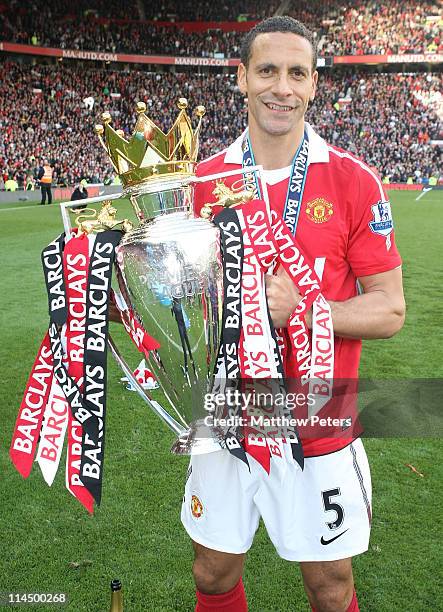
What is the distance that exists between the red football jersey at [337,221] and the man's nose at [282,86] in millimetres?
169

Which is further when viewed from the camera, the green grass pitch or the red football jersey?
the green grass pitch

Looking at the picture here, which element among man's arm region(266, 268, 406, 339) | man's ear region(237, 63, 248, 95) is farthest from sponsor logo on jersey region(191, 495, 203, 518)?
man's ear region(237, 63, 248, 95)

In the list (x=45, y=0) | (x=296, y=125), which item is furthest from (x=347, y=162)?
(x=45, y=0)

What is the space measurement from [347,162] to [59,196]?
21199 millimetres

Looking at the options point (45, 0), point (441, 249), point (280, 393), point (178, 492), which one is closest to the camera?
point (280, 393)

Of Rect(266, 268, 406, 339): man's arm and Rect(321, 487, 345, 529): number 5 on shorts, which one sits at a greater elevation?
Rect(266, 268, 406, 339): man's arm

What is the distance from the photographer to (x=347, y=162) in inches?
68.7

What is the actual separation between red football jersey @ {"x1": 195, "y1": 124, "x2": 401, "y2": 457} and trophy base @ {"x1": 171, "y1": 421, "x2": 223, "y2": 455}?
0.93ft

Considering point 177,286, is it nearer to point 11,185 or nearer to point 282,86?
point 282,86

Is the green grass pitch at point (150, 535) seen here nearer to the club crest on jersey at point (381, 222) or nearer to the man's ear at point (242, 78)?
the club crest on jersey at point (381, 222)

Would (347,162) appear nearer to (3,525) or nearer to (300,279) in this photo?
(300,279)

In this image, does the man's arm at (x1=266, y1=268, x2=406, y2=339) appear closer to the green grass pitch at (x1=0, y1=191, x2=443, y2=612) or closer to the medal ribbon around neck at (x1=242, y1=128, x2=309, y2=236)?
the medal ribbon around neck at (x1=242, y1=128, x2=309, y2=236)

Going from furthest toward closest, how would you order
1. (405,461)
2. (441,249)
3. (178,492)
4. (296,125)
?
(441,249) < (405,461) < (178,492) < (296,125)

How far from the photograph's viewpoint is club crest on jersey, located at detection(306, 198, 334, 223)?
1.72m
